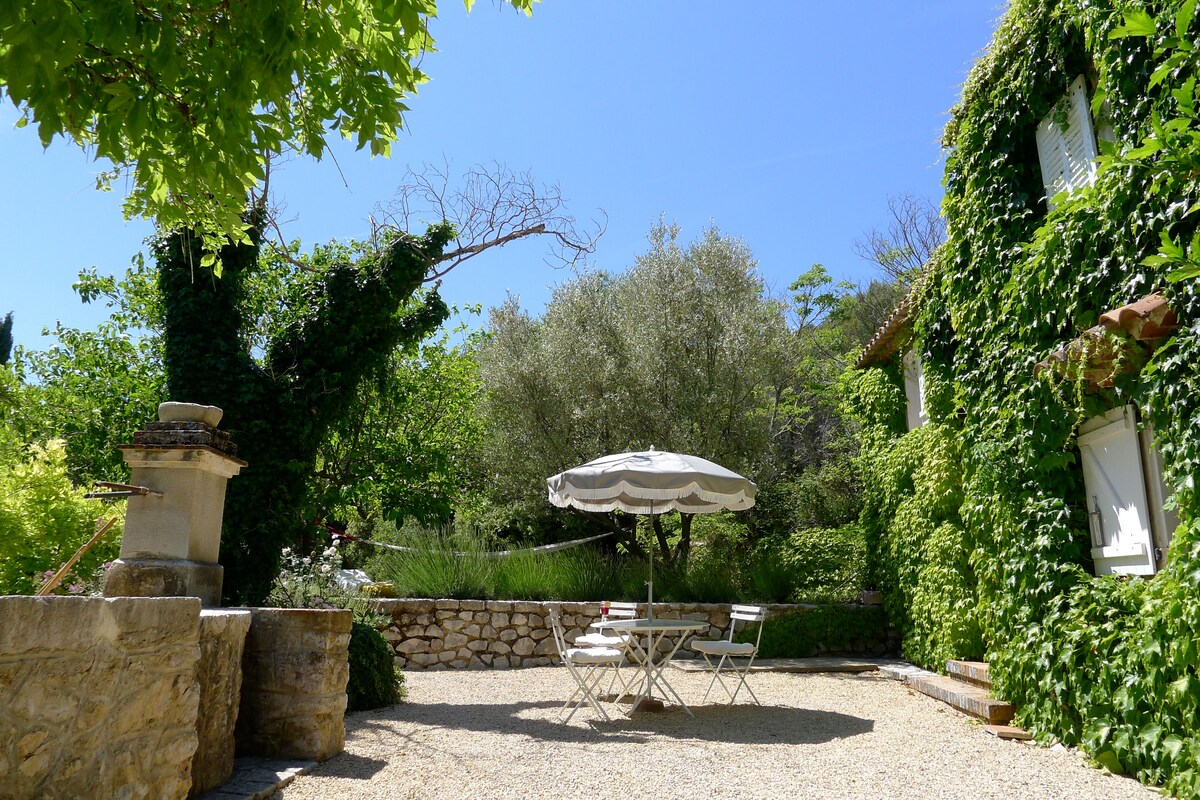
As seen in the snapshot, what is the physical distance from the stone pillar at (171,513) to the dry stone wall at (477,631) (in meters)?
5.11

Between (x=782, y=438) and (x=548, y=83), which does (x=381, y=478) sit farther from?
(x=782, y=438)

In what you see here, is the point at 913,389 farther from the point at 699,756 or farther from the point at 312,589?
the point at 312,589

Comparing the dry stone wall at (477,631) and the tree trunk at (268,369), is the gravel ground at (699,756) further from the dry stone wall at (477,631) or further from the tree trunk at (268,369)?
the dry stone wall at (477,631)

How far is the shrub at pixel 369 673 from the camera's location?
20.4 ft

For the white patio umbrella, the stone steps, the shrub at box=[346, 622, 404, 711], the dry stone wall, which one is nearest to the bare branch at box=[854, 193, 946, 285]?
the dry stone wall

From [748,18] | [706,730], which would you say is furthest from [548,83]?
[706,730]

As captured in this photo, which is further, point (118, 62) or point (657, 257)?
point (657, 257)

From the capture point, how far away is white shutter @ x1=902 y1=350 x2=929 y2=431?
891 cm

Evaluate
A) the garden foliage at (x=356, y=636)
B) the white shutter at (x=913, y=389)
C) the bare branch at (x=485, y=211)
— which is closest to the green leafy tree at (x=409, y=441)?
the bare branch at (x=485, y=211)

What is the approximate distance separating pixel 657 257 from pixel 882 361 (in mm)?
5004

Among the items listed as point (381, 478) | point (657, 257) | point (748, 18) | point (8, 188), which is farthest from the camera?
point (657, 257)

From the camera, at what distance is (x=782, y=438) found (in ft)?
54.3

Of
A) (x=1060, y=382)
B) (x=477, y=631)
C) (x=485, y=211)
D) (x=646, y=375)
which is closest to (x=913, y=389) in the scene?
(x=1060, y=382)

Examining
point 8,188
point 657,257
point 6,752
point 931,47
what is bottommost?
point 6,752
